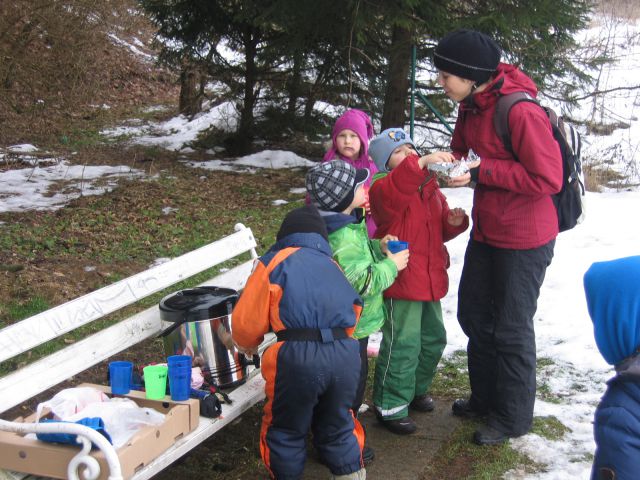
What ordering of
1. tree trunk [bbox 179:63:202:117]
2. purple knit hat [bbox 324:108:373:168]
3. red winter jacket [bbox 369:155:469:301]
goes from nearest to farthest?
red winter jacket [bbox 369:155:469:301] → purple knit hat [bbox 324:108:373:168] → tree trunk [bbox 179:63:202:117]

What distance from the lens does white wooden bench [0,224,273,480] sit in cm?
294

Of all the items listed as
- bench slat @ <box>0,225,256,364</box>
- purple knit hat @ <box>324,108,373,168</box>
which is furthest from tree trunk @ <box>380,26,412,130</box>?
bench slat @ <box>0,225,256,364</box>

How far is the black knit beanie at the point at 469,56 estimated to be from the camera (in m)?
3.50

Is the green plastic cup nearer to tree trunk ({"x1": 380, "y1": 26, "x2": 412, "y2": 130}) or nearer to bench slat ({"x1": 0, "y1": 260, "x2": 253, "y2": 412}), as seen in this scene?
bench slat ({"x1": 0, "y1": 260, "x2": 253, "y2": 412})

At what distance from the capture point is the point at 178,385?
10.5ft

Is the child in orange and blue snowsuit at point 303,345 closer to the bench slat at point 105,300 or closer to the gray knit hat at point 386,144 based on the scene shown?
the bench slat at point 105,300

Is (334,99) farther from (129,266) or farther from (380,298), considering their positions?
(380,298)

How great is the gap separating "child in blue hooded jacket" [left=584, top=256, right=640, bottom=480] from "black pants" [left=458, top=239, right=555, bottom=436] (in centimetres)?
141

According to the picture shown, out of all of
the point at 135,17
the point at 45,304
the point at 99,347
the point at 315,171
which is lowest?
the point at 45,304

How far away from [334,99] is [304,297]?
8.57m

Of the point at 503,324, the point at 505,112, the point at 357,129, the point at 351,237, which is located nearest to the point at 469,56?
the point at 505,112

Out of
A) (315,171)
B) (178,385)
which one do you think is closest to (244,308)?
(178,385)

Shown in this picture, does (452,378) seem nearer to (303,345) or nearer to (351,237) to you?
(351,237)

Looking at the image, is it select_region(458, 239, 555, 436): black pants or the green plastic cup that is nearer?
the green plastic cup
